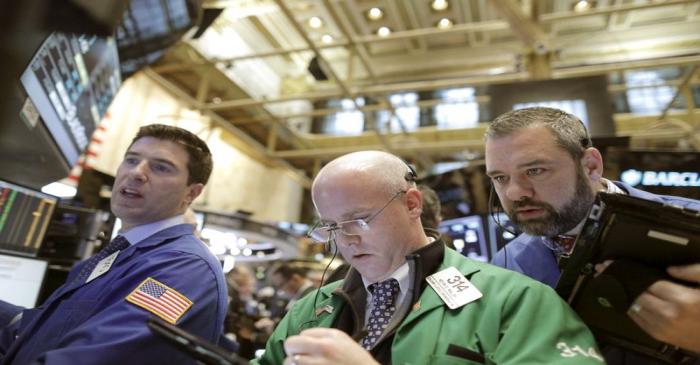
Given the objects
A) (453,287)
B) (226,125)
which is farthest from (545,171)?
(226,125)

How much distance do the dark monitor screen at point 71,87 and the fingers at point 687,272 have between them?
6.83ft

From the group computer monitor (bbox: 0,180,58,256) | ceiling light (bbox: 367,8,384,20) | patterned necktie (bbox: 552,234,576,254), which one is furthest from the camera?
ceiling light (bbox: 367,8,384,20)

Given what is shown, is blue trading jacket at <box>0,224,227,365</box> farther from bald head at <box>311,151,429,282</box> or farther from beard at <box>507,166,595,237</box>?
beard at <box>507,166,595,237</box>

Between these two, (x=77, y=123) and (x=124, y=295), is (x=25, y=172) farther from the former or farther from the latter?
(x=124, y=295)

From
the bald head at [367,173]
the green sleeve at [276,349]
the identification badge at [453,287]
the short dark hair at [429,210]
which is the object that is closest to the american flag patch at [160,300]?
the green sleeve at [276,349]

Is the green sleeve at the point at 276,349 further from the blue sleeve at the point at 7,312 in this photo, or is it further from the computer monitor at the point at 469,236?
the computer monitor at the point at 469,236

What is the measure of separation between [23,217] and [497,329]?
2375mm

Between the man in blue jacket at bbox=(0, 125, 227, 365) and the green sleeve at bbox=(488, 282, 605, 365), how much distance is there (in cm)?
96

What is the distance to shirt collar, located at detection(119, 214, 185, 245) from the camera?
186 centimetres

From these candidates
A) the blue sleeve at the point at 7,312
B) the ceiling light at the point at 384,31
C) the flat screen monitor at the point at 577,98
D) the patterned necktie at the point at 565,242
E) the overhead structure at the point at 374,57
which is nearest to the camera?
the patterned necktie at the point at 565,242

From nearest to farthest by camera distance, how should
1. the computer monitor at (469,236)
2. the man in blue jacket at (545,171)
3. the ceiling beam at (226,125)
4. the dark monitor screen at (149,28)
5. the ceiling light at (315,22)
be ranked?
the man in blue jacket at (545,171), the dark monitor screen at (149,28), the computer monitor at (469,236), the ceiling beam at (226,125), the ceiling light at (315,22)

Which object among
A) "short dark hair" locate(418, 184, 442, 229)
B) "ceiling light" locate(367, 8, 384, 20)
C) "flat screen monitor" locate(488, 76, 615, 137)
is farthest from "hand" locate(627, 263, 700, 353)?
"ceiling light" locate(367, 8, 384, 20)

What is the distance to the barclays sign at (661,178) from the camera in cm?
352

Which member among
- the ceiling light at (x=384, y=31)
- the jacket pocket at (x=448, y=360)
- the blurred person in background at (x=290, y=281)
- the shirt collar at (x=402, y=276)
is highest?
the ceiling light at (x=384, y=31)
